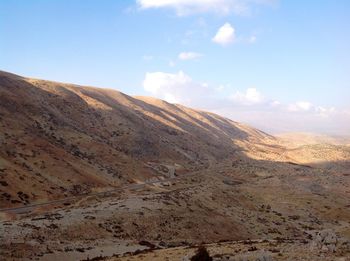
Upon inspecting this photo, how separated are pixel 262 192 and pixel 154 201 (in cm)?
3734

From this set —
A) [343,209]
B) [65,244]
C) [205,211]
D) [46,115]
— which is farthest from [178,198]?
[46,115]

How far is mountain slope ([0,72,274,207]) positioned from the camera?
3177 inches

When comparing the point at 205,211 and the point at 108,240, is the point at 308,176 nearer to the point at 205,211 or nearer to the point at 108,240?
the point at 205,211

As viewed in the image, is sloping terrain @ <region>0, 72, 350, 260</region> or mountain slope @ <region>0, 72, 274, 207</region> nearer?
sloping terrain @ <region>0, 72, 350, 260</region>

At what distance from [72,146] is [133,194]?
41537 mm

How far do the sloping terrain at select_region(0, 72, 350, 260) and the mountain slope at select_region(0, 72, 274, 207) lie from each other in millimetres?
370

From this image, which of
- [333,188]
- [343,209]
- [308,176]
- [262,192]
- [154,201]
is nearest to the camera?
[154,201]

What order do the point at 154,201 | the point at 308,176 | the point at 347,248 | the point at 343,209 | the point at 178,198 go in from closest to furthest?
the point at 347,248
the point at 154,201
the point at 178,198
the point at 343,209
the point at 308,176

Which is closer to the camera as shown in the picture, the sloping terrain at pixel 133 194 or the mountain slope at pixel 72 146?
the sloping terrain at pixel 133 194

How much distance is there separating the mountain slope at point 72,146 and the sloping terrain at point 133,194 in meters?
0.37

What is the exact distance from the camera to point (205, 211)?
6488 centimetres

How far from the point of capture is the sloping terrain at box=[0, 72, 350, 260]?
3884 cm

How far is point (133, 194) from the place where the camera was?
75.3m

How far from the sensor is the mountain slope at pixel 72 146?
80688 millimetres
